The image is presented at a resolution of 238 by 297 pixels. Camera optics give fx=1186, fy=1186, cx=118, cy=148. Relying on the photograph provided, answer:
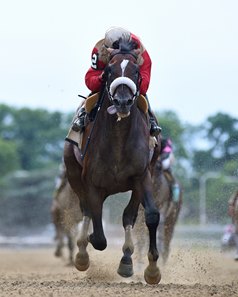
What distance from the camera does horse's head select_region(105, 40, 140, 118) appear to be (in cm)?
1218

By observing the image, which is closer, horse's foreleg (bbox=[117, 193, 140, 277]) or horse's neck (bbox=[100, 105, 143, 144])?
horse's neck (bbox=[100, 105, 143, 144])

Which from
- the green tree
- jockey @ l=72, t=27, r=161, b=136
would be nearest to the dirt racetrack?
jockey @ l=72, t=27, r=161, b=136

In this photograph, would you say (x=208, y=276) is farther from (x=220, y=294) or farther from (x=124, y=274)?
(x=220, y=294)

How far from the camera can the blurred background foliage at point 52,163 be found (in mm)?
22969

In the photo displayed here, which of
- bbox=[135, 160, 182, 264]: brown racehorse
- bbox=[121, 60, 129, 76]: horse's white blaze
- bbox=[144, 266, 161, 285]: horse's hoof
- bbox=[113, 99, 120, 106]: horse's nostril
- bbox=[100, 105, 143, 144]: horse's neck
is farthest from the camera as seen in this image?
bbox=[135, 160, 182, 264]: brown racehorse

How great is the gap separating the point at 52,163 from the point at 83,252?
185 ft

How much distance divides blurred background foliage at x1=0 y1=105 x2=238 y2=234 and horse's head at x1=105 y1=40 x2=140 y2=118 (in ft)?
17.7

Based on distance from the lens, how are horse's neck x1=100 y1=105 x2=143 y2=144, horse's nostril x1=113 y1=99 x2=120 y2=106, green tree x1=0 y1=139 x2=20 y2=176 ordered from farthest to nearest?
green tree x1=0 y1=139 x2=20 y2=176 → horse's neck x1=100 y1=105 x2=143 y2=144 → horse's nostril x1=113 y1=99 x2=120 y2=106

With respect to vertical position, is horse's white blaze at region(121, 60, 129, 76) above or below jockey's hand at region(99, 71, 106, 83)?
below

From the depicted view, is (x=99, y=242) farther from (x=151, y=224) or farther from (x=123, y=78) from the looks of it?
(x=123, y=78)

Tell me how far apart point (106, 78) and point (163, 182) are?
26.7ft

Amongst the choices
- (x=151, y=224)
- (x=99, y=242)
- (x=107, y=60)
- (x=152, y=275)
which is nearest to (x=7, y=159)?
(x=99, y=242)

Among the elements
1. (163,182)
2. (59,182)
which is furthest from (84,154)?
(59,182)

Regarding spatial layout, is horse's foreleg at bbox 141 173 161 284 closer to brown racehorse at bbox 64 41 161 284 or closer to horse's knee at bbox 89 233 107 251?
brown racehorse at bbox 64 41 161 284
